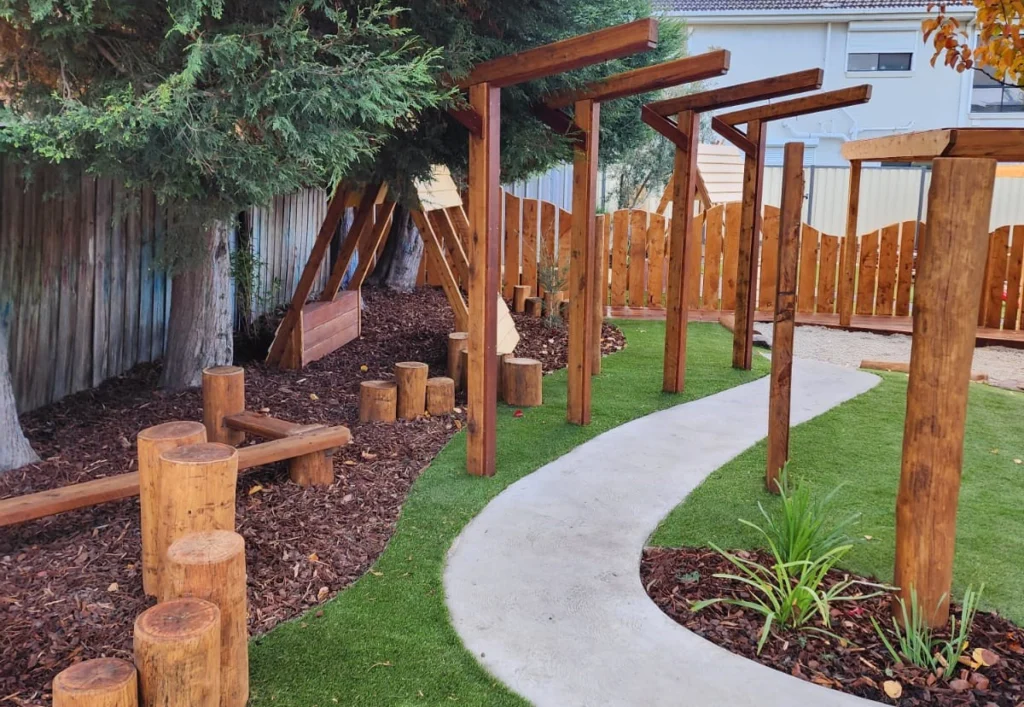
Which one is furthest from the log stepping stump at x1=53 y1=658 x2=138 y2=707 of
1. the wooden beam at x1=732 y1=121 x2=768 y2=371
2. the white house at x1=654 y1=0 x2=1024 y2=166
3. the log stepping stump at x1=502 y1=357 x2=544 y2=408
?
the white house at x1=654 y1=0 x2=1024 y2=166

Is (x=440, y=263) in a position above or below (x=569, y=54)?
below

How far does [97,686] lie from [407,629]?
1205mm

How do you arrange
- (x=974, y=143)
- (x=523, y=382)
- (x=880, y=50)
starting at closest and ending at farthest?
1. (x=974, y=143)
2. (x=523, y=382)
3. (x=880, y=50)

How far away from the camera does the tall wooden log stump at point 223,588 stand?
250 cm

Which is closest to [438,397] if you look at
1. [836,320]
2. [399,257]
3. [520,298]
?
[520,298]

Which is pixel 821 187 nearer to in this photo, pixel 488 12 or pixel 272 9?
pixel 488 12

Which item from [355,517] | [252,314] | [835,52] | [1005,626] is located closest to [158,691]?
[355,517]

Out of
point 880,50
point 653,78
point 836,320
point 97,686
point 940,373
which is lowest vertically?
point 97,686

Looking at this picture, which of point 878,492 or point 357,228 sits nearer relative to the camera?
point 878,492

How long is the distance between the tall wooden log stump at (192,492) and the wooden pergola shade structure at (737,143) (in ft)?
15.0

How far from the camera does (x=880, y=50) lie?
19812 millimetres

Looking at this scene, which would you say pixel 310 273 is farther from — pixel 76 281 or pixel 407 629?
pixel 407 629

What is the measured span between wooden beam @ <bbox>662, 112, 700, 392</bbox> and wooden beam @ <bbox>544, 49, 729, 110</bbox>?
1640 millimetres

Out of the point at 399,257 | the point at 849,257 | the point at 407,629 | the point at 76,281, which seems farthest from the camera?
the point at 399,257
